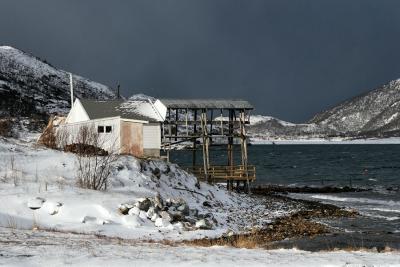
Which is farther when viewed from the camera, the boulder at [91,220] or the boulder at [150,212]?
the boulder at [150,212]

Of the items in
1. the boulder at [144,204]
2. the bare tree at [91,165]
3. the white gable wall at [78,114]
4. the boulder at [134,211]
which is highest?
the white gable wall at [78,114]

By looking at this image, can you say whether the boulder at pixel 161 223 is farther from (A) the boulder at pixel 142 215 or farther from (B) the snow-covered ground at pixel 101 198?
(A) the boulder at pixel 142 215

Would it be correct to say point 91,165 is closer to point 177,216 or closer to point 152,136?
point 177,216

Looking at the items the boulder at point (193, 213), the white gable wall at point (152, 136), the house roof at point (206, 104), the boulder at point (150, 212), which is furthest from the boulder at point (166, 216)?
the house roof at point (206, 104)

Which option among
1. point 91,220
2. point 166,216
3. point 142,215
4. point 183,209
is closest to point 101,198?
point 142,215

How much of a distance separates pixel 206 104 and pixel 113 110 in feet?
26.3

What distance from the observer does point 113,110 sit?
4528 cm

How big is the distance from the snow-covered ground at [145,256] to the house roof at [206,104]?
31527mm

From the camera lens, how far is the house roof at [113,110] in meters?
43.1

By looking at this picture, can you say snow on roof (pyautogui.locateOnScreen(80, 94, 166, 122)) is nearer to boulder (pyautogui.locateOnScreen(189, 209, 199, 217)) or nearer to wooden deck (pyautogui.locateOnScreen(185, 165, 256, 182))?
wooden deck (pyautogui.locateOnScreen(185, 165, 256, 182))

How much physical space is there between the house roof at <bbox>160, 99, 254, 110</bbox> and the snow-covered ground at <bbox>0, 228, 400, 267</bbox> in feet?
103

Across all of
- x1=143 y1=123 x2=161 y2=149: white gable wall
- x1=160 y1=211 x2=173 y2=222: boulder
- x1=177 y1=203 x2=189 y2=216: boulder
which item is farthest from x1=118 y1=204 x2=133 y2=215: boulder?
x1=143 y1=123 x2=161 y2=149: white gable wall

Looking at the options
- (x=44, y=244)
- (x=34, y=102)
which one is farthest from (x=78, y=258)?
(x=34, y=102)

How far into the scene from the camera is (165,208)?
2158 centimetres
